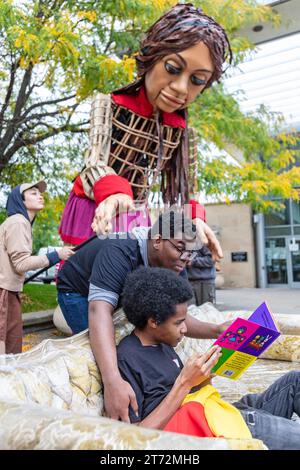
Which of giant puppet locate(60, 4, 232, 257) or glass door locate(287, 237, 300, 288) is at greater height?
giant puppet locate(60, 4, 232, 257)

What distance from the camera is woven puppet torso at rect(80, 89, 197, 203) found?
223 cm

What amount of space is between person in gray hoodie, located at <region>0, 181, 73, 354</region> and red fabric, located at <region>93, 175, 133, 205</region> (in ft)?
2.54

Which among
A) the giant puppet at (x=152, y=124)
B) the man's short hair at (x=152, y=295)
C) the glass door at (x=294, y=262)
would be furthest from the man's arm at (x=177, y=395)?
the glass door at (x=294, y=262)

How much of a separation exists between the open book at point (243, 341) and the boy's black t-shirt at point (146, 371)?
0.20m

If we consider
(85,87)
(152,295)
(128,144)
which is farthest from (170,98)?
(85,87)

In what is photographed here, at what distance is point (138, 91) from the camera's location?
2346mm

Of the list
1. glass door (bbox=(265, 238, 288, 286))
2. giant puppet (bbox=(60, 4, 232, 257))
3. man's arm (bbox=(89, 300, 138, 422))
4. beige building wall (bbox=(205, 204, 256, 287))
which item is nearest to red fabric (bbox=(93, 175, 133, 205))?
giant puppet (bbox=(60, 4, 232, 257))

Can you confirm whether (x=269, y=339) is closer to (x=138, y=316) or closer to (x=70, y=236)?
(x=138, y=316)

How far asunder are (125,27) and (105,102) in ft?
9.53

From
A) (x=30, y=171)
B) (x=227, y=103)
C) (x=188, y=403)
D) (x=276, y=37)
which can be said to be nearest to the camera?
(x=188, y=403)

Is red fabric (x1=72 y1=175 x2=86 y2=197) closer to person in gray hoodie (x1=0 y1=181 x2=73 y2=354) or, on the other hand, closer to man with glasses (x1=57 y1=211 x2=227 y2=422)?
man with glasses (x1=57 y1=211 x2=227 y2=422)

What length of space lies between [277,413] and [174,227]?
34.4 inches
